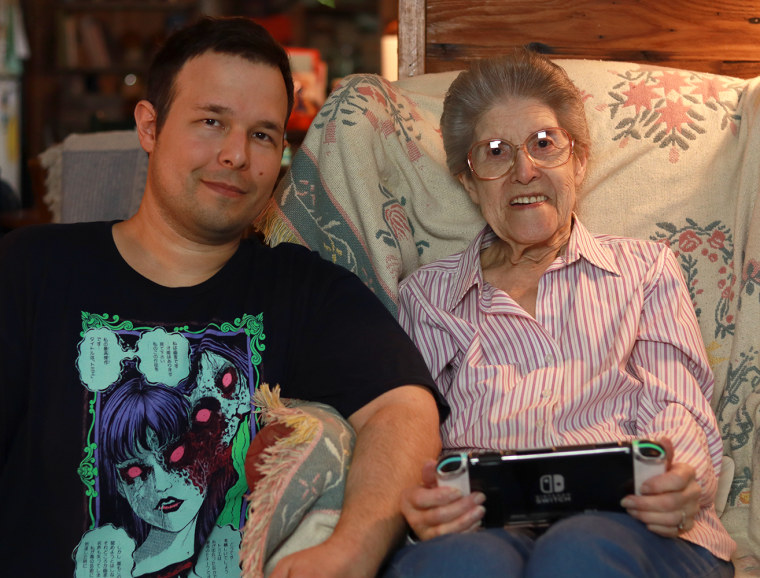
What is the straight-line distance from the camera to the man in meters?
1.24

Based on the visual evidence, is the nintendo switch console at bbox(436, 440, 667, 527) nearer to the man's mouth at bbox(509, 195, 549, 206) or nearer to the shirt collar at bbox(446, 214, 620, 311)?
the shirt collar at bbox(446, 214, 620, 311)

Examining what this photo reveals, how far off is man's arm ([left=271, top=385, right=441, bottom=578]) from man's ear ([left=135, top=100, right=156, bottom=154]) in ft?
2.04

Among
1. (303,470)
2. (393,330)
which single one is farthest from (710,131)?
(303,470)

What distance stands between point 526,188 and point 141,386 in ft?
2.53

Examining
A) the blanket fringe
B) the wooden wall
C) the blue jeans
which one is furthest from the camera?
the wooden wall

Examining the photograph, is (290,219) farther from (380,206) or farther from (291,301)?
(291,301)

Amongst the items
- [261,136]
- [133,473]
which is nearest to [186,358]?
[133,473]

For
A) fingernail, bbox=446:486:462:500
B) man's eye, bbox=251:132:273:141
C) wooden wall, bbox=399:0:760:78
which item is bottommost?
fingernail, bbox=446:486:462:500

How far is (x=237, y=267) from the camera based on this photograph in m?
1.44

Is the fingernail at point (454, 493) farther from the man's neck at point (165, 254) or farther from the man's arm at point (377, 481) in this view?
the man's neck at point (165, 254)

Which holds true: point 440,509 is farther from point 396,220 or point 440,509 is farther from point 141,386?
point 396,220

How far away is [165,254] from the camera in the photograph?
141 cm

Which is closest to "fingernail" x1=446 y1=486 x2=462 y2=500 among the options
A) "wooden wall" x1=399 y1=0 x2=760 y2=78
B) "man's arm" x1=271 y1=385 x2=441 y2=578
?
"man's arm" x1=271 y1=385 x2=441 y2=578

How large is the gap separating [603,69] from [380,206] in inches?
24.1
